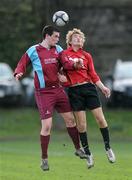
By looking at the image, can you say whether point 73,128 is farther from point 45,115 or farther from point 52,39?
point 52,39

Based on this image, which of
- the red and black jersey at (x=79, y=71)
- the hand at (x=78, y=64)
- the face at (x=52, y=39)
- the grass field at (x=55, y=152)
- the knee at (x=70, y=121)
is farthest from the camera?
the grass field at (x=55, y=152)

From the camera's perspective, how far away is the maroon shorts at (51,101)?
1535 centimetres

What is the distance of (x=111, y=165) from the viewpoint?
17984 mm

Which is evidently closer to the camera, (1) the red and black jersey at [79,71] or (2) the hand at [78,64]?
(2) the hand at [78,64]

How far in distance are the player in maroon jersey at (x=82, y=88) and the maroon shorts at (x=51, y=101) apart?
137mm

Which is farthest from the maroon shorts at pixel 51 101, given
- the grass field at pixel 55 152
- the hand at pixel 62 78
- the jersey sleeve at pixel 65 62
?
the grass field at pixel 55 152

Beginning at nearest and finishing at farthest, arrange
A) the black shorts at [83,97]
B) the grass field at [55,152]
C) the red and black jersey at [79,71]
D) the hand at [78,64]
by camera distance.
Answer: the hand at [78,64] < the red and black jersey at [79,71] < the black shorts at [83,97] < the grass field at [55,152]

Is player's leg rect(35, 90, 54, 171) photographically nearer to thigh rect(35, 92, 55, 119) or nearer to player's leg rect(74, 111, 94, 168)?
thigh rect(35, 92, 55, 119)

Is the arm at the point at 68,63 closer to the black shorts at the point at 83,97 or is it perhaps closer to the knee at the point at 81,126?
the black shorts at the point at 83,97

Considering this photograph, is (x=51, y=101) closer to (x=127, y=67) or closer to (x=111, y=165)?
(x=111, y=165)

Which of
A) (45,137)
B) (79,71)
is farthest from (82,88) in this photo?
(45,137)

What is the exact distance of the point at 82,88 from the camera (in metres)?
15.5

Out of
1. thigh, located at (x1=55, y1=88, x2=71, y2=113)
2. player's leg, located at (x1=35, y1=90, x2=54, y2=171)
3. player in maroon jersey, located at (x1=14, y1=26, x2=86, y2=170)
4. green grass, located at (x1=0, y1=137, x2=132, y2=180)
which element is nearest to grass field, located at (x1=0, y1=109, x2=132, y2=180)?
green grass, located at (x1=0, y1=137, x2=132, y2=180)

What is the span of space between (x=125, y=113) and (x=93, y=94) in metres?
16.1
